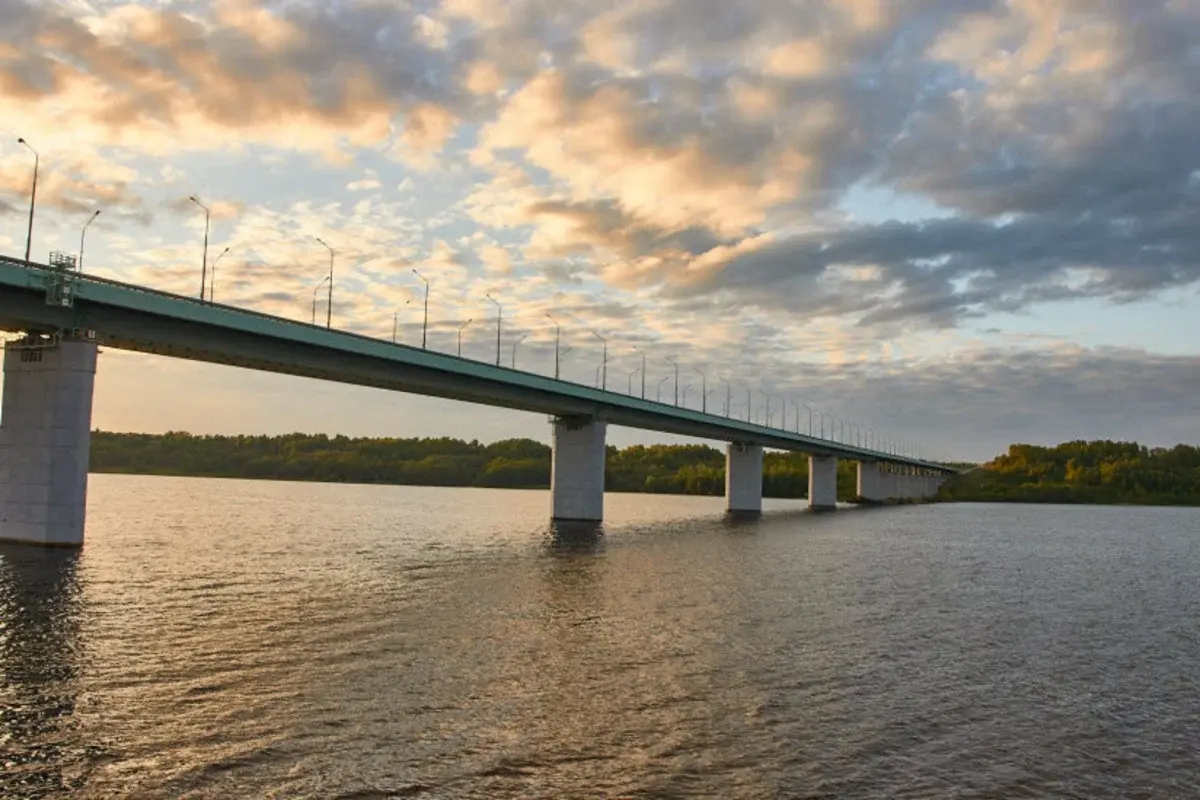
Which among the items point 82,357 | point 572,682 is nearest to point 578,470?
point 82,357

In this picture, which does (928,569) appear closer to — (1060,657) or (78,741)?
(1060,657)

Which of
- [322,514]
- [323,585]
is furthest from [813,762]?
[322,514]

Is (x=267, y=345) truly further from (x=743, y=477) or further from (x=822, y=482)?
(x=822, y=482)

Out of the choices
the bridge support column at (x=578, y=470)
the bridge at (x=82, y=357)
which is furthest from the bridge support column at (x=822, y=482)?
the bridge at (x=82, y=357)

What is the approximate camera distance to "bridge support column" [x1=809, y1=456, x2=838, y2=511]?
580 feet

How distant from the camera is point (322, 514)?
327ft

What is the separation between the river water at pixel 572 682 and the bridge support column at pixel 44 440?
1.99 metres

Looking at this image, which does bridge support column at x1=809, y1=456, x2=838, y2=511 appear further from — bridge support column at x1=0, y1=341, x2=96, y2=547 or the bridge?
bridge support column at x1=0, y1=341, x2=96, y2=547

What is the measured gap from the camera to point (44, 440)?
4691 cm

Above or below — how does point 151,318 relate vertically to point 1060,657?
above

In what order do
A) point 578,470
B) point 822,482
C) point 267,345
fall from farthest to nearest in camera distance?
point 822,482
point 578,470
point 267,345

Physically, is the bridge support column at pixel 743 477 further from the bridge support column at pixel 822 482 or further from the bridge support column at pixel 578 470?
the bridge support column at pixel 578 470

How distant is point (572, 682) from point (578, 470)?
2948 inches

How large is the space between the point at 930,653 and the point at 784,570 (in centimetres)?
2475
